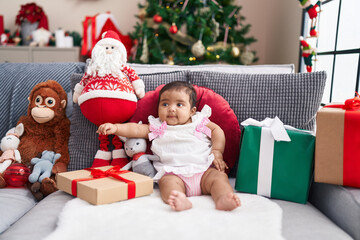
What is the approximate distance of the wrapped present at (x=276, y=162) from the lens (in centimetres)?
105

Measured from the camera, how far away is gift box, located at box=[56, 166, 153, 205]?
0.94 m

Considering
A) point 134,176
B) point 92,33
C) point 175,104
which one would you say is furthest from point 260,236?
point 92,33

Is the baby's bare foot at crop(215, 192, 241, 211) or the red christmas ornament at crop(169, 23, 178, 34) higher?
the red christmas ornament at crop(169, 23, 178, 34)

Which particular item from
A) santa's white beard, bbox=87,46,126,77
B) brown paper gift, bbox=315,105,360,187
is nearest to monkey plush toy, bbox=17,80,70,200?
santa's white beard, bbox=87,46,126,77

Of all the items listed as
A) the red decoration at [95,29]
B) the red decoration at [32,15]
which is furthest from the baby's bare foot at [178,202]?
the red decoration at [32,15]

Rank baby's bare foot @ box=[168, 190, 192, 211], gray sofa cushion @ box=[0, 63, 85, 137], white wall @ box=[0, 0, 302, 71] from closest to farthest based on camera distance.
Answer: baby's bare foot @ box=[168, 190, 192, 211]
gray sofa cushion @ box=[0, 63, 85, 137]
white wall @ box=[0, 0, 302, 71]

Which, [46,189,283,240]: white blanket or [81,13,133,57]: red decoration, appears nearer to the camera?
[46,189,283,240]: white blanket

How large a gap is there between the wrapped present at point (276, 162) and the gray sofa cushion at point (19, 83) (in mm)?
973

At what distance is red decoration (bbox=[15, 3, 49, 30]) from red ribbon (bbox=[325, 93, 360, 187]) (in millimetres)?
3689

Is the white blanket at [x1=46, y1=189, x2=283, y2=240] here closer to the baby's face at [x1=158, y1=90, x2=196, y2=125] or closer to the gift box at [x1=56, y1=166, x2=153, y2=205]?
the gift box at [x1=56, y1=166, x2=153, y2=205]

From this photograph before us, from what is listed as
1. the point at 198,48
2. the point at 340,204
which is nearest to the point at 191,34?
the point at 198,48

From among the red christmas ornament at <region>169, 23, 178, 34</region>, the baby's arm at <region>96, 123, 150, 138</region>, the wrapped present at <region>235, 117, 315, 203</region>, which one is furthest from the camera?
the red christmas ornament at <region>169, 23, 178, 34</region>

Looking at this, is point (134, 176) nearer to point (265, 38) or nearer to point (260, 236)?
point (260, 236)

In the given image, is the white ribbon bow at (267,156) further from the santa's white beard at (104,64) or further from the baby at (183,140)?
the santa's white beard at (104,64)
